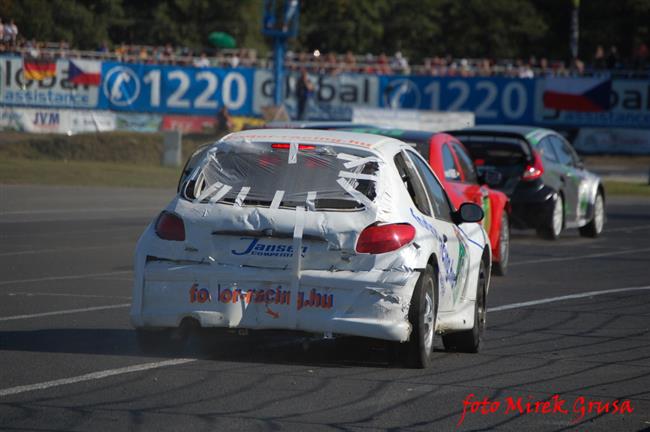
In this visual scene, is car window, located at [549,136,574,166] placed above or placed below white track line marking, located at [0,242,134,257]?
above

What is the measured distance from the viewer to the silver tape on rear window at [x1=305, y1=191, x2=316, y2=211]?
8.39 m

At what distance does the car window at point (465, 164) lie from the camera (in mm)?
14680

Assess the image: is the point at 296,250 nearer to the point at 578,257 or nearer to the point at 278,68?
the point at 578,257

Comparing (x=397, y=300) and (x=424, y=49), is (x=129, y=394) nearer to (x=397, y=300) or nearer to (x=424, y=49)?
(x=397, y=300)

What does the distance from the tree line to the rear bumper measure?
5605 centimetres

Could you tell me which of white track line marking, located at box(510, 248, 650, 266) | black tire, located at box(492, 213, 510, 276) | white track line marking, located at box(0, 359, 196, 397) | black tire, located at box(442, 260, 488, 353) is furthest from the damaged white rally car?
white track line marking, located at box(510, 248, 650, 266)

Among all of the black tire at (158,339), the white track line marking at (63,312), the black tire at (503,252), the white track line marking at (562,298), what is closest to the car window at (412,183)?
the black tire at (158,339)

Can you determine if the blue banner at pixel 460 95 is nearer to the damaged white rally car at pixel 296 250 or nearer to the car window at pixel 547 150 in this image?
the car window at pixel 547 150

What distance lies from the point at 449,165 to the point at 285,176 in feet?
19.1

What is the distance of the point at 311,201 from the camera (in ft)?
27.7

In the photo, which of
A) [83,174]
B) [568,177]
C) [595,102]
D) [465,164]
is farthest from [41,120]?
[465,164]

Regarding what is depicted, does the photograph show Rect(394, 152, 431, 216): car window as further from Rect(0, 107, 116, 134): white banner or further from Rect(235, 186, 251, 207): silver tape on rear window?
Rect(0, 107, 116, 134): white banner

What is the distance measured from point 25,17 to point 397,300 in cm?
4280

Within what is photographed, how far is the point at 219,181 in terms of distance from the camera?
8.68 metres
